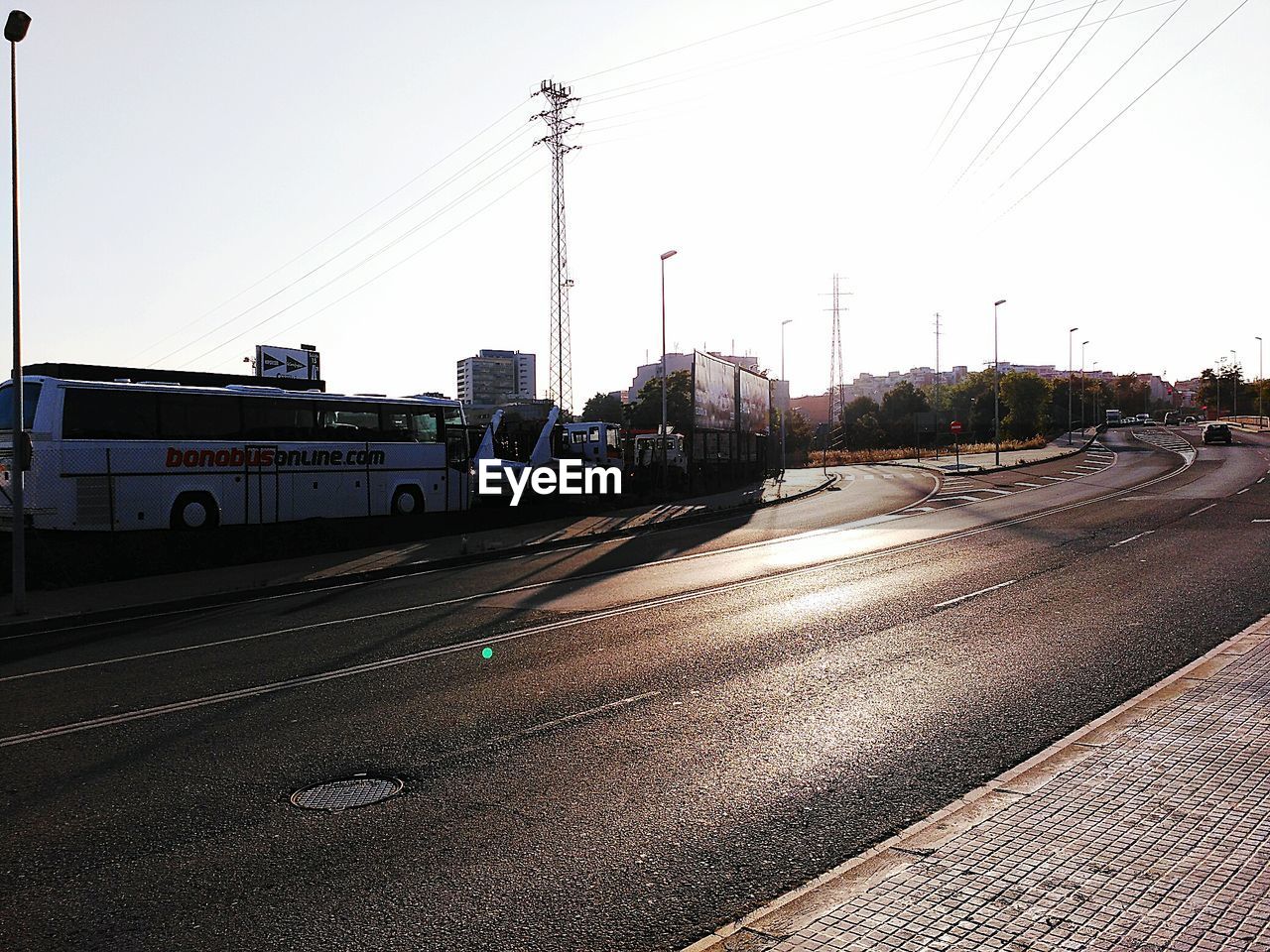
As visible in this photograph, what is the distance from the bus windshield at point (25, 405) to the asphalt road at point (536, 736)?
25.0 feet

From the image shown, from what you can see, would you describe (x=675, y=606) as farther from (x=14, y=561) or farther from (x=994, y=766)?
(x=14, y=561)

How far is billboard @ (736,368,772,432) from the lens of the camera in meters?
48.8

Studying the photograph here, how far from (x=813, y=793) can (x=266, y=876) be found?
3140 mm

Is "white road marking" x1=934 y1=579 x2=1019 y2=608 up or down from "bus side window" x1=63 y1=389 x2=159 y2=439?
down

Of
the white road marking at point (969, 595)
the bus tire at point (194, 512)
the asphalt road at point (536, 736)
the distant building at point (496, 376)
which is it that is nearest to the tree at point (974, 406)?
the distant building at point (496, 376)

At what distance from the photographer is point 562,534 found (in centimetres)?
2344

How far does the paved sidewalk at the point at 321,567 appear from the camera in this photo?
1448cm

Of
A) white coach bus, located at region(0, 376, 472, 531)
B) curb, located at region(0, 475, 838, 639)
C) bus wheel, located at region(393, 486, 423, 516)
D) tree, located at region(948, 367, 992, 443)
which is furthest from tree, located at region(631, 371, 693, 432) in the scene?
curb, located at region(0, 475, 838, 639)

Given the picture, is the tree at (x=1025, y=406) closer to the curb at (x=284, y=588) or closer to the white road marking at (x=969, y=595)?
the curb at (x=284, y=588)

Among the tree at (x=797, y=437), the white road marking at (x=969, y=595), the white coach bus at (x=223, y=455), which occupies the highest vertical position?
the tree at (x=797, y=437)

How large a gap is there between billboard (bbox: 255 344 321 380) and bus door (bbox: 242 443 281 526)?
7352 mm

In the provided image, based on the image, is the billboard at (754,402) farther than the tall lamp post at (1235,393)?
No

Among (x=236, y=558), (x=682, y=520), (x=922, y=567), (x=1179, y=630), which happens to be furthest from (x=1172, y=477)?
(x=236, y=558)

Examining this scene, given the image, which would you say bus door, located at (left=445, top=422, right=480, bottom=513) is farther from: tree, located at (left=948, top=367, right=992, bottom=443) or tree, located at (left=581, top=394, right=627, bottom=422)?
tree, located at (left=581, top=394, right=627, bottom=422)
